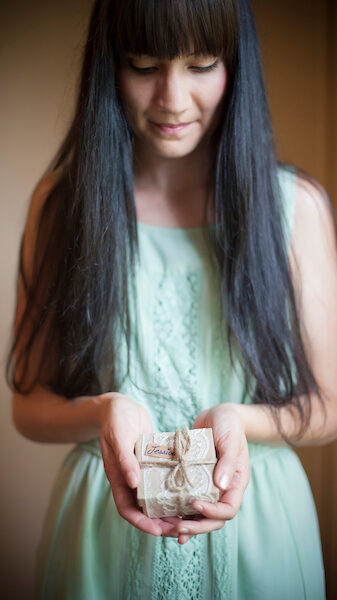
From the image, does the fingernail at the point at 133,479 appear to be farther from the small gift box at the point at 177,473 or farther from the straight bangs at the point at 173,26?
the straight bangs at the point at 173,26

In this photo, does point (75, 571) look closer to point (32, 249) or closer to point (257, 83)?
point (32, 249)

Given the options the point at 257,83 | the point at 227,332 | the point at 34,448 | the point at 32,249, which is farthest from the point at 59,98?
the point at 34,448

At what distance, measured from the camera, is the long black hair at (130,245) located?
736mm

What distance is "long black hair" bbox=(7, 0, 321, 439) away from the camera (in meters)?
0.74

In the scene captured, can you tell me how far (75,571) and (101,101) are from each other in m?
0.64

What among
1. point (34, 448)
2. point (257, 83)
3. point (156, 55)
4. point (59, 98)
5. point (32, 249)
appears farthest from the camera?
point (34, 448)

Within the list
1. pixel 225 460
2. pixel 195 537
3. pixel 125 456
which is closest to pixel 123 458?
pixel 125 456

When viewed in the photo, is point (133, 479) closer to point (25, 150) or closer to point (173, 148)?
point (173, 148)

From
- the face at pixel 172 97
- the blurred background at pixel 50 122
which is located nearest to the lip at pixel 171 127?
the face at pixel 172 97

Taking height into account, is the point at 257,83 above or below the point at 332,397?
above

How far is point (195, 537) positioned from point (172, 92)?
0.57m

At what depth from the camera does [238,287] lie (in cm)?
76

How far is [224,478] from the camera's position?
0.54m

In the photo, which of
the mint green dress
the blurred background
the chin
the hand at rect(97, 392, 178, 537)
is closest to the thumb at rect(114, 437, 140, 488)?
the hand at rect(97, 392, 178, 537)
